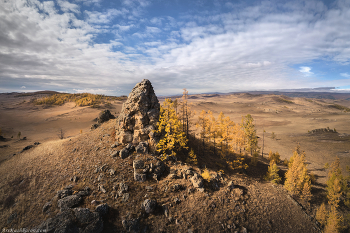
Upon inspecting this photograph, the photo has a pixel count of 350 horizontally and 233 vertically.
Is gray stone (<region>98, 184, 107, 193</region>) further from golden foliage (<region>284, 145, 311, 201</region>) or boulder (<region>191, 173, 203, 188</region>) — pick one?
golden foliage (<region>284, 145, 311, 201</region>)

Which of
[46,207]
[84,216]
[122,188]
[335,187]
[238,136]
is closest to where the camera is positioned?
[84,216]

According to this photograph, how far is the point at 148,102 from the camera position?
22.2 metres

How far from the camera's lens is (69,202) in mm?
13250

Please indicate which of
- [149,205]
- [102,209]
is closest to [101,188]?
[102,209]

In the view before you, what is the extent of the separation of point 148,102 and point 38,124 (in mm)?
71327

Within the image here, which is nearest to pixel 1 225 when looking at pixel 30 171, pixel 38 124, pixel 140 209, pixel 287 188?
pixel 30 171

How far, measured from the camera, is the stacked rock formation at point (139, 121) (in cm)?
2081

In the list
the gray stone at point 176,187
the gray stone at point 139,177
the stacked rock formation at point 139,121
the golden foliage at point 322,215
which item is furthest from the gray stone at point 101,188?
the golden foliage at point 322,215

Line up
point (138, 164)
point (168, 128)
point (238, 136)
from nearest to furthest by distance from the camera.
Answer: point (138, 164) → point (168, 128) → point (238, 136)

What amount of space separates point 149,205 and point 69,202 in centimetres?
814

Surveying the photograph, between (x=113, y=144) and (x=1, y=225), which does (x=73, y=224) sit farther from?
(x=113, y=144)

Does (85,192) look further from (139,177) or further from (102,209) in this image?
(139,177)

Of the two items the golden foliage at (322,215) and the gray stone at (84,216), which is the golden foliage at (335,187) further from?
the gray stone at (84,216)

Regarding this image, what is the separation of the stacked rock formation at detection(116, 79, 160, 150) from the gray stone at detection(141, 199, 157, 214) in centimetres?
774
